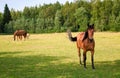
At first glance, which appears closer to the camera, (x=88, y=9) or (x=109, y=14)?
(x=109, y=14)

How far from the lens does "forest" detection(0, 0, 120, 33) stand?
9281 centimetres

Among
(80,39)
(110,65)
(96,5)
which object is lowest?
(110,65)

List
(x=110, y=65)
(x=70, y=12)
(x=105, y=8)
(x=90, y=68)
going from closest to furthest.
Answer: (x=90, y=68), (x=110, y=65), (x=105, y=8), (x=70, y=12)

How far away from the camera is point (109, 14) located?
3767 inches

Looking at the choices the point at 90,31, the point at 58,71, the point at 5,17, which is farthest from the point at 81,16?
the point at 58,71

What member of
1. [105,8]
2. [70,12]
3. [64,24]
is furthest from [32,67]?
[70,12]

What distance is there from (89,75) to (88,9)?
94.3 m

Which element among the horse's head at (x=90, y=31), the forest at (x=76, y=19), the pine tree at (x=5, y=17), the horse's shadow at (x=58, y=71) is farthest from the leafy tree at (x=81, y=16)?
the horse's head at (x=90, y=31)

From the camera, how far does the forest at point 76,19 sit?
92.8m

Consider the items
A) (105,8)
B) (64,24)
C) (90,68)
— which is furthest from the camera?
(64,24)

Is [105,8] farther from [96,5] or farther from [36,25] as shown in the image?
[36,25]

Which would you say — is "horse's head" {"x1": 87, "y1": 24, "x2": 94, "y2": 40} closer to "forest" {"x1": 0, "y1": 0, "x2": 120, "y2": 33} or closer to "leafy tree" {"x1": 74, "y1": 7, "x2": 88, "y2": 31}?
"forest" {"x1": 0, "y1": 0, "x2": 120, "y2": 33}

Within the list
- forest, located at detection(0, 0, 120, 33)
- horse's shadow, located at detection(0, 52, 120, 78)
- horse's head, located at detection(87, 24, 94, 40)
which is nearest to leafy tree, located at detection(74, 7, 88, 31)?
forest, located at detection(0, 0, 120, 33)

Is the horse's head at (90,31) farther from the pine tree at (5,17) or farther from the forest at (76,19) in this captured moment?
the pine tree at (5,17)
